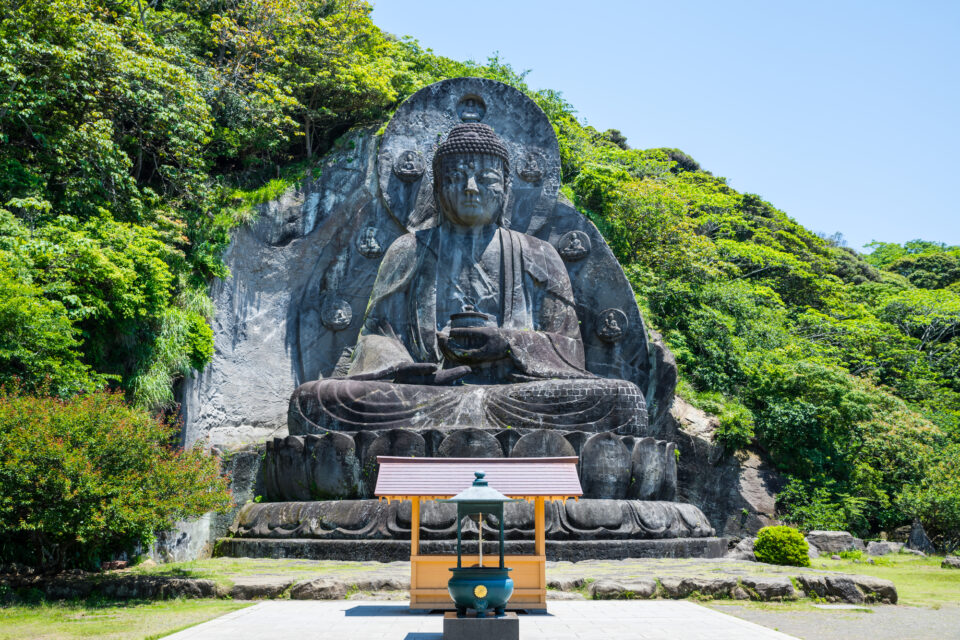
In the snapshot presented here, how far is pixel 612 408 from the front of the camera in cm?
1020

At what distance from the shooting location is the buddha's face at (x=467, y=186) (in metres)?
12.6

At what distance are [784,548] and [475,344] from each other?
15.5 ft

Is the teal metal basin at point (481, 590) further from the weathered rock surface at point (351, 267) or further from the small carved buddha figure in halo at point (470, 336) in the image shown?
the weathered rock surface at point (351, 267)

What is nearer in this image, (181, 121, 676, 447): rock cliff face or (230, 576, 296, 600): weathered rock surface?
(230, 576, 296, 600): weathered rock surface

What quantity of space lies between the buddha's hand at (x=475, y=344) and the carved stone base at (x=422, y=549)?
3.16m

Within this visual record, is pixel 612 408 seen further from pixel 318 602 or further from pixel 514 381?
pixel 318 602

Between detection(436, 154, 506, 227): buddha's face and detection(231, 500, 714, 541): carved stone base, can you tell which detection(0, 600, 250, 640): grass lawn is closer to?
detection(231, 500, 714, 541): carved stone base

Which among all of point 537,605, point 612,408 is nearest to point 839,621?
point 537,605

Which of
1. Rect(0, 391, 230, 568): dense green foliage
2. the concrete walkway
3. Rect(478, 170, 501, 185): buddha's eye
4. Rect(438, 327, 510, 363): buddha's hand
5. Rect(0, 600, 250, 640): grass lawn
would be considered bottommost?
Rect(0, 600, 250, 640): grass lawn

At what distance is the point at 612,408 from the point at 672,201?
29.0ft

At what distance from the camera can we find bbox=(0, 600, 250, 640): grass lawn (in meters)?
5.36

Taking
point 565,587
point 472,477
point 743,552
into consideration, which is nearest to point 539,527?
point 472,477

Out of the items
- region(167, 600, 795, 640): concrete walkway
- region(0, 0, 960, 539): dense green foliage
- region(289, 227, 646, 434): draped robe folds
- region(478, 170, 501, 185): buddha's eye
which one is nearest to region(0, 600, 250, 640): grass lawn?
region(167, 600, 795, 640): concrete walkway

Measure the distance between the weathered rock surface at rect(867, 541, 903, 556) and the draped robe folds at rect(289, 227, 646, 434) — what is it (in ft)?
19.9
